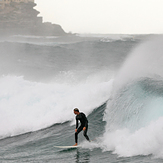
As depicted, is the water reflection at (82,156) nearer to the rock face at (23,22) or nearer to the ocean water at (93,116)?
the ocean water at (93,116)

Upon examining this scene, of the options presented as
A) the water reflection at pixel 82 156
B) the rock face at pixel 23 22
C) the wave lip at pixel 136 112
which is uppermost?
the rock face at pixel 23 22

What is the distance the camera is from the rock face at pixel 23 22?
8950cm

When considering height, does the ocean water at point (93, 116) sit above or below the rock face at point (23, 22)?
below

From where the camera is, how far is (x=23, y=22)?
3799 inches

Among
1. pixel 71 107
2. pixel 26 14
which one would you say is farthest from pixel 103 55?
pixel 26 14

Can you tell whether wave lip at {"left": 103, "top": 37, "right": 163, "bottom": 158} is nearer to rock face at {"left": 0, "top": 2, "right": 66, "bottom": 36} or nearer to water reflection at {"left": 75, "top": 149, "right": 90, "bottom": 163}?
water reflection at {"left": 75, "top": 149, "right": 90, "bottom": 163}

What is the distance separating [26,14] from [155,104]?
95.1 m

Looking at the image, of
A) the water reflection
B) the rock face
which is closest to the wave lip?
the water reflection

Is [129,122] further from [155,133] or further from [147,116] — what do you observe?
[155,133]

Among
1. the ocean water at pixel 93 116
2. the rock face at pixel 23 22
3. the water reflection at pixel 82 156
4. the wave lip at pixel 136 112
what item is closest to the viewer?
the wave lip at pixel 136 112

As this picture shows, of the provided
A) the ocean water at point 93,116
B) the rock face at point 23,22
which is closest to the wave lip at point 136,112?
the ocean water at point 93,116

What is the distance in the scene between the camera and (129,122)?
9688 mm

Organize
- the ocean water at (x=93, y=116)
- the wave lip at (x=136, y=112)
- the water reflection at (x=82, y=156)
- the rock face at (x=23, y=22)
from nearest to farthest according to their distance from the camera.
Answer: the wave lip at (x=136, y=112) → the water reflection at (x=82, y=156) → the ocean water at (x=93, y=116) → the rock face at (x=23, y=22)

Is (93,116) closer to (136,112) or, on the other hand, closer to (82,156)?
(136,112)
